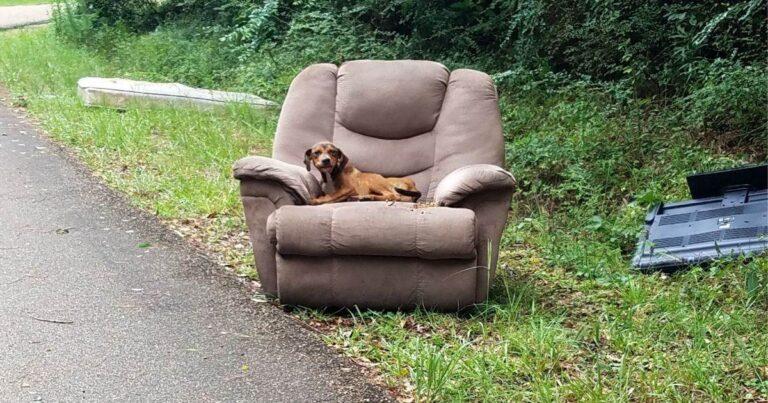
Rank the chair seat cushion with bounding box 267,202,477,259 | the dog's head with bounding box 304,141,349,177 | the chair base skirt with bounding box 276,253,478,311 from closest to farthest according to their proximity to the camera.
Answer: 1. the chair seat cushion with bounding box 267,202,477,259
2. the chair base skirt with bounding box 276,253,478,311
3. the dog's head with bounding box 304,141,349,177

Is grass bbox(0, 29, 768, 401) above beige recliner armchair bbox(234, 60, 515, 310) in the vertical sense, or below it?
below

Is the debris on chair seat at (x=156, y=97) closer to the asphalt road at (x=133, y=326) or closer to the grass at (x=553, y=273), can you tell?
the grass at (x=553, y=273)

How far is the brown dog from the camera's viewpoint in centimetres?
563

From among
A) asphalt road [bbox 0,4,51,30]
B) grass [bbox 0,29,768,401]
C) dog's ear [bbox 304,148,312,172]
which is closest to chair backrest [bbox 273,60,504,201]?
dog's ear [bbox 304,148,312,172]

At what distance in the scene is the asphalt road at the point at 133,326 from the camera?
13.6 ft

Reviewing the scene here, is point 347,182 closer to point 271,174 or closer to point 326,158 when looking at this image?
point 326,158

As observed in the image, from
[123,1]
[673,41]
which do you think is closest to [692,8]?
[673,41]

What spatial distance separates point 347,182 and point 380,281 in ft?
2.89

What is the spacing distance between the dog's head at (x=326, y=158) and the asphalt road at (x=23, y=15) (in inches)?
637

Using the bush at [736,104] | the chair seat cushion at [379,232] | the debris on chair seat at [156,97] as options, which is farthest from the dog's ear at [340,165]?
the debris on chair seat at [156,97]

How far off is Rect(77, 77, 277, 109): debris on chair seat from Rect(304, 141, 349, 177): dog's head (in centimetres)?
446

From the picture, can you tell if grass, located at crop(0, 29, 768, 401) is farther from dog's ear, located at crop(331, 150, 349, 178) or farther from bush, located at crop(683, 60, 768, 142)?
dog's ear, located at crop(331, 150, 349, 178)

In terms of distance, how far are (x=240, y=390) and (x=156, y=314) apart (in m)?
1.06

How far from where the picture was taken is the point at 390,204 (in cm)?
512
